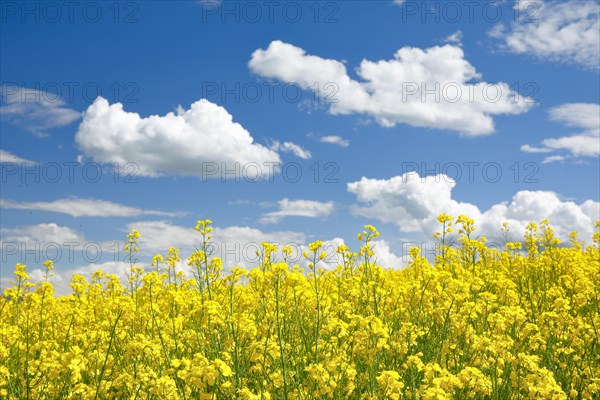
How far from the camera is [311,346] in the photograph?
5023 millimetres

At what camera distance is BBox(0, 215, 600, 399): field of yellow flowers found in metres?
3.53

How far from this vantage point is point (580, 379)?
490 cm

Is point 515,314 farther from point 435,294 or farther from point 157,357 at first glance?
point 157,357

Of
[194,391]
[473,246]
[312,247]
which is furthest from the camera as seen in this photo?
[473,246]

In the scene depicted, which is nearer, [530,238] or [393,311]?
[393,311]

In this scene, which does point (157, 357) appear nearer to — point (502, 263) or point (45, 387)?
point (45, 387)

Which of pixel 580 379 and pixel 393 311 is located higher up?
pixel 393 311

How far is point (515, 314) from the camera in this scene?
180 inches

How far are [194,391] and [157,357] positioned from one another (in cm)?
46

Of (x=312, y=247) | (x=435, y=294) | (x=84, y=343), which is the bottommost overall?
(x=84, y=343)

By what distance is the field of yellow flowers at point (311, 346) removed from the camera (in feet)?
11.6

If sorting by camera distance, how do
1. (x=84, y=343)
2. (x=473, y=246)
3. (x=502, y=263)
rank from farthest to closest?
1. (x=502, y=263)
2. (x=473, y=246)
3. (x=84, y=343)

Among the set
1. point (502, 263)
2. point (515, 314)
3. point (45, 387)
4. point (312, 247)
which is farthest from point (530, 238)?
point (45, 387)

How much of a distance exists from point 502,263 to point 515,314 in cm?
740
